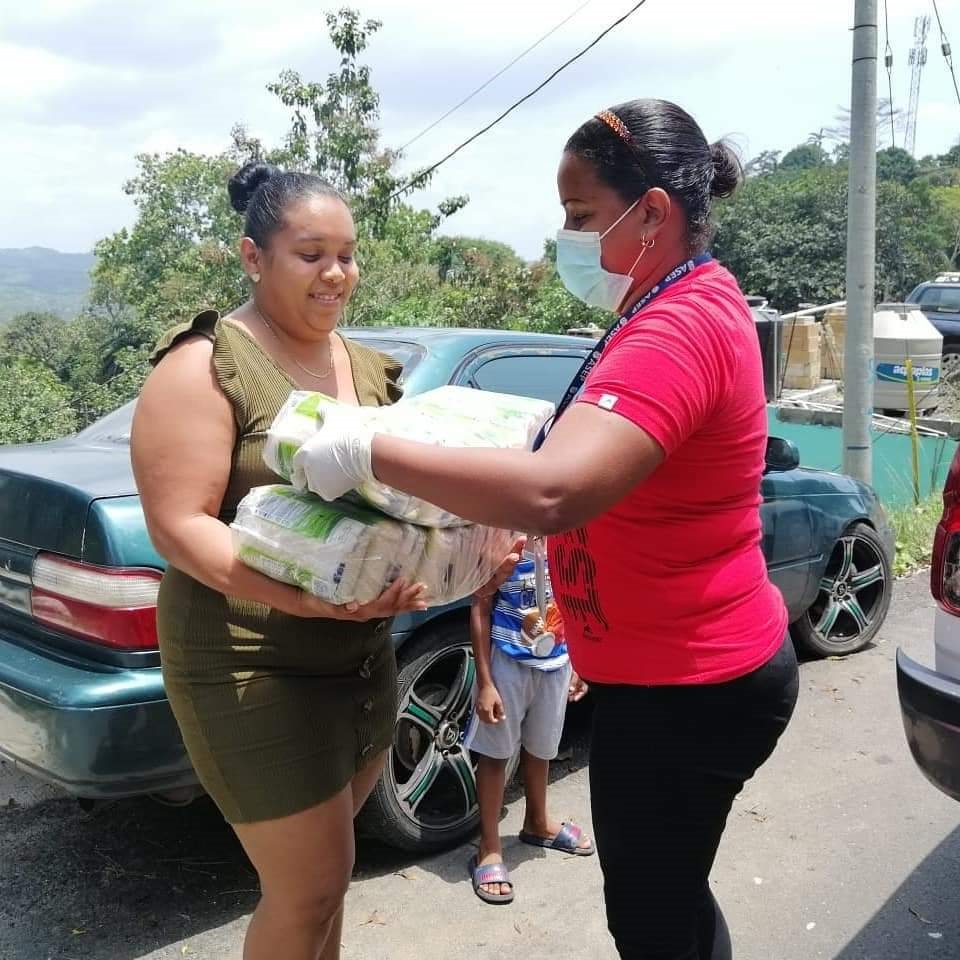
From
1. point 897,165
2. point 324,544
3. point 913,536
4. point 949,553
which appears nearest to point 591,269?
point 324,544

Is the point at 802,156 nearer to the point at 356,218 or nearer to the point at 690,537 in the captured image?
the point at 356,218

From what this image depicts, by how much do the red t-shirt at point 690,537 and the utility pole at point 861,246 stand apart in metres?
5.67

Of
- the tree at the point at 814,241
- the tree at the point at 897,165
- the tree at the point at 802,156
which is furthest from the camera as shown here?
the tree at the point at 802,156

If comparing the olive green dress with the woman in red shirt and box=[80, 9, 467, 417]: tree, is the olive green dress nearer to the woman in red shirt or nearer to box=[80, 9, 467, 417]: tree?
the woman in red shirt

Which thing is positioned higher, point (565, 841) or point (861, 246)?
point (861, 246)

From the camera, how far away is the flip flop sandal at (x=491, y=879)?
3154 mm

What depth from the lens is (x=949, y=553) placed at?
9.00ft

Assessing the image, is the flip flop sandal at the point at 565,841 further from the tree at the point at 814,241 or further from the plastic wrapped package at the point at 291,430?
the tree at the point at 814,241

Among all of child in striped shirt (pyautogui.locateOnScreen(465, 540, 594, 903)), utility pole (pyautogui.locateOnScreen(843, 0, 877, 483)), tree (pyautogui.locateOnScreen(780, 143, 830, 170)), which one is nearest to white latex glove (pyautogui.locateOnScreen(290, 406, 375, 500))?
child in striped shirt (pyautogui.locateOnScreen(465, 540, 594, 903))

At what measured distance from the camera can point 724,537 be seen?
176 cm

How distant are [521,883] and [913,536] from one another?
200 inches

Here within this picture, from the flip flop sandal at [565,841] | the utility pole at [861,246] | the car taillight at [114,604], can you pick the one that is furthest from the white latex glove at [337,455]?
the utility pole at [861,246]

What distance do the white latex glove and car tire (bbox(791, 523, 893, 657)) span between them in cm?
387

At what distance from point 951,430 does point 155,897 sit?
10456 millimetres
